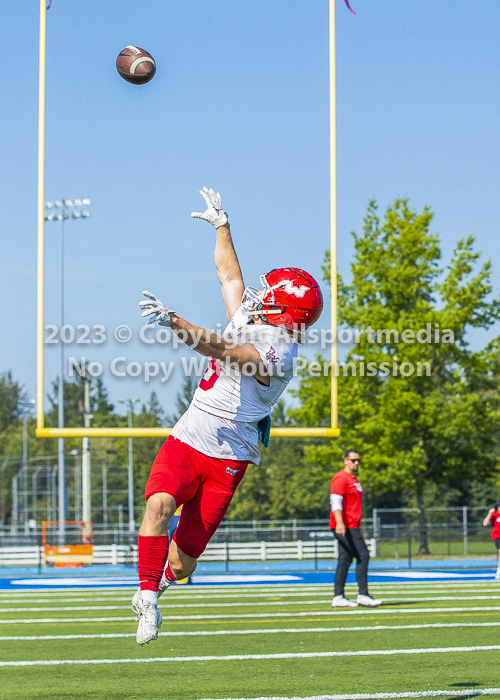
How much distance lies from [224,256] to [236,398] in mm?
1058

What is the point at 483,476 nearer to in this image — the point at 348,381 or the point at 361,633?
the point at 348,381

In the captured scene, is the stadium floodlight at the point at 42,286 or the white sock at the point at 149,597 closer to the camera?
the white sock at the point at 149,597

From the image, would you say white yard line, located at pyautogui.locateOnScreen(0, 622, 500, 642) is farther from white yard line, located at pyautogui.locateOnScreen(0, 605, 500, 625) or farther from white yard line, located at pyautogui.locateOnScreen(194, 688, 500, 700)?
white yard line, located at pyautogui.locateOnScreen(194, 688, 500, 700)

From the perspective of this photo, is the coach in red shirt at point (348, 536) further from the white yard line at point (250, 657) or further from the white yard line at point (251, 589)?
the white yard line at point (250, 657)

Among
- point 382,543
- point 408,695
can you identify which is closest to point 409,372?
point 382,543

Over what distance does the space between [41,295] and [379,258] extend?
1405 centimetres

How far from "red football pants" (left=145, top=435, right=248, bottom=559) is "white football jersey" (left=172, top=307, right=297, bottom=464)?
0.04m

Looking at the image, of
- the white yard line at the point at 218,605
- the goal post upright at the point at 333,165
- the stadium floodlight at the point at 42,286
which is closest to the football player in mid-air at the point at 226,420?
the stadium floodlight at the point at 42,286

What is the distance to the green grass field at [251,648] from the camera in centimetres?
484

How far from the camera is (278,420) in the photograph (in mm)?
66750

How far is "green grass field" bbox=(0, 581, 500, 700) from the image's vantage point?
4844 mm

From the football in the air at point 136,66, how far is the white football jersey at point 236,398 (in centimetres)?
385

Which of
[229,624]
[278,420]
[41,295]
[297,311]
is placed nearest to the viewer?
[297,311]

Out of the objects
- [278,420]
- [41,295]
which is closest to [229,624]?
[41,295]
